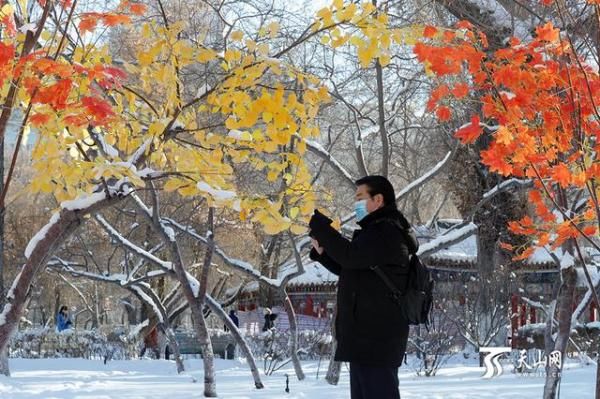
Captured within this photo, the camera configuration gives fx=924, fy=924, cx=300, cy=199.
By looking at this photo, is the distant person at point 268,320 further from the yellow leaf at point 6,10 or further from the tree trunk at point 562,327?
the yellow leaf at point 6,10

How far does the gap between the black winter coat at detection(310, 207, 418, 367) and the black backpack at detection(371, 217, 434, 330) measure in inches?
1.2

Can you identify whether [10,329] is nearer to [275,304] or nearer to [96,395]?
[96,395]

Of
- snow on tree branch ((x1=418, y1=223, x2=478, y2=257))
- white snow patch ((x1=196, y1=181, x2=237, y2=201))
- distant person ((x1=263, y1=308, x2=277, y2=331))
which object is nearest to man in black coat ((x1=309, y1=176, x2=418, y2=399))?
white snow patch ((x1=196, y1=181, x2=237, y2=201))

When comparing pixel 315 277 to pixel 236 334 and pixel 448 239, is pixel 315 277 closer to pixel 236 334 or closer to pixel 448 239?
pixel 236 334

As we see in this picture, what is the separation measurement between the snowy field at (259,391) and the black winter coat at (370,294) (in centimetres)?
534

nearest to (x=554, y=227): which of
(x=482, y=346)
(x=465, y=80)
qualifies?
(x=465, y=80)

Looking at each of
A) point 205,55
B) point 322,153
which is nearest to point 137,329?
point 322,153

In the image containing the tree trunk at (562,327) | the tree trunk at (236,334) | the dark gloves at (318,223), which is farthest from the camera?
the tree trunk at (236,334)

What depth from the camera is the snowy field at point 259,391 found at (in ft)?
34.9

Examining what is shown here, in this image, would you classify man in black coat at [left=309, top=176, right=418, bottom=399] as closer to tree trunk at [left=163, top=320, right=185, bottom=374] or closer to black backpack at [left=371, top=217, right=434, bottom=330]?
black backpack at [left=371, top=217, right=434, bottom=330]

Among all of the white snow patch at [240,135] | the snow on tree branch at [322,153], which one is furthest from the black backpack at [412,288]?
the snow on tree branch at [322,153]

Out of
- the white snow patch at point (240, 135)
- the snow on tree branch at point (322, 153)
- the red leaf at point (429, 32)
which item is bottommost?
the white snow patch at point (240, 135)

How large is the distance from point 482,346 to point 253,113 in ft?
41.2

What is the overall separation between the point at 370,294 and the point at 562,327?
16.4 ft
